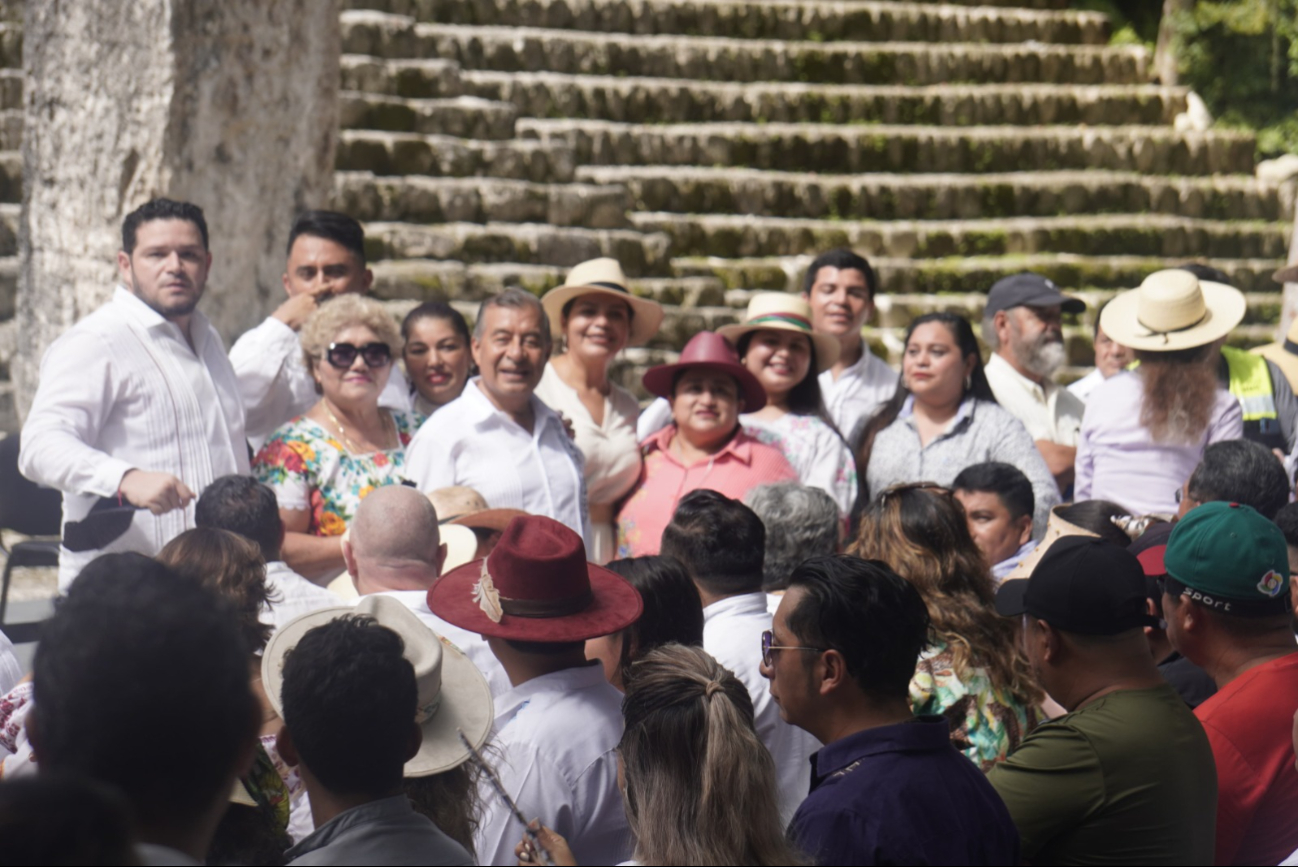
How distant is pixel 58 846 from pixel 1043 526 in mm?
3891

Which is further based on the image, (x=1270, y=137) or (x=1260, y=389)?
(x=1270, y=137)

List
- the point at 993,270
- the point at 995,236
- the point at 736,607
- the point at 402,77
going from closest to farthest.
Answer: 1. the point at 736,607
2. the point at 402,77
3. the point at 993,270
4. the point at 995,236

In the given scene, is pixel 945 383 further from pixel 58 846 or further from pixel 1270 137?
pixel 1270 137

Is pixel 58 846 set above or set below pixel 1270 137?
below

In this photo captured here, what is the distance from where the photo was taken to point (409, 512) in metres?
3.16

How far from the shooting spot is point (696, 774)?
209 centimetres

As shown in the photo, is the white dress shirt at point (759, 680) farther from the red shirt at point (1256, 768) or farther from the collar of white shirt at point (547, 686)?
the red shirt at point (1256, 768)

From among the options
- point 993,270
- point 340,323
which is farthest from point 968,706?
point 993,270

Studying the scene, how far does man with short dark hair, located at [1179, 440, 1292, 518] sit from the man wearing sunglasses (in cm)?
275

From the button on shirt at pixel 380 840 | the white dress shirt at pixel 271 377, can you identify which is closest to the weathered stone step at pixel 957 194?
the white dress shirt at pixel 271 377

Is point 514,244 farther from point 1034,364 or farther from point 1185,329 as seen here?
point 1185,329

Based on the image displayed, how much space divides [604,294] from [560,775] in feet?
9.48

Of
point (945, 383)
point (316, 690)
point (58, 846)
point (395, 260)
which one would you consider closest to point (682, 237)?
point (395, 260)

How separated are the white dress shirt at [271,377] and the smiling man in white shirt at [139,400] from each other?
407 mm
